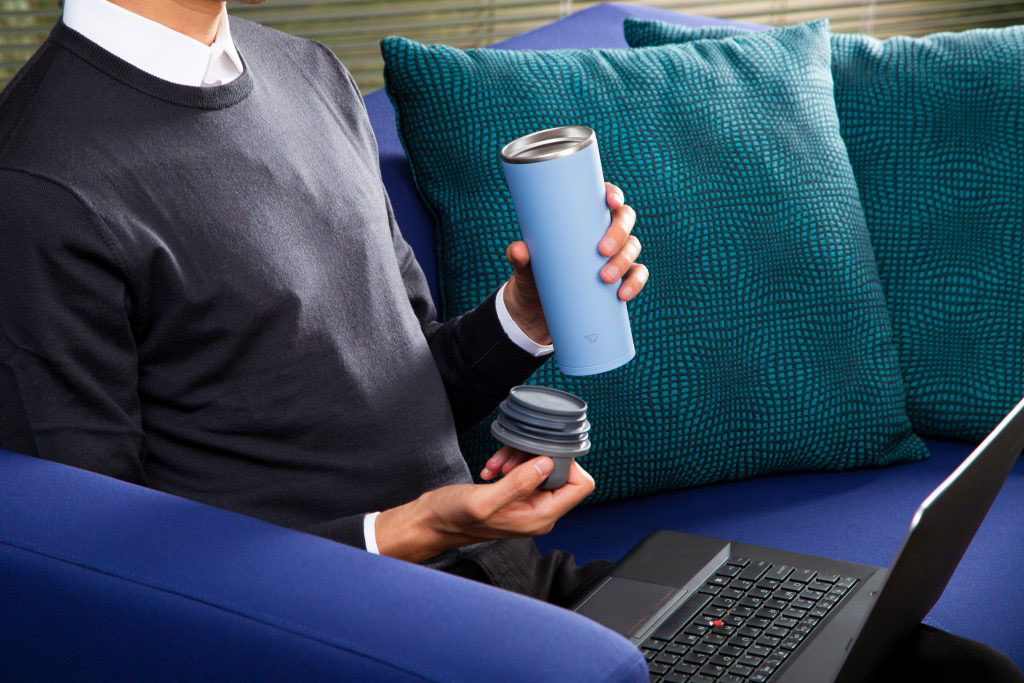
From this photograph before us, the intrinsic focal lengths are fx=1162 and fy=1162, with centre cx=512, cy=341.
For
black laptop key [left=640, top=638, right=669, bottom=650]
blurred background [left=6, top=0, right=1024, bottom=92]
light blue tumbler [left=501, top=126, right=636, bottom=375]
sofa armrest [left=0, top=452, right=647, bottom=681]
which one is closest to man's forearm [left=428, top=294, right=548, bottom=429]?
light blue tumbler [left=501, top=126, right=636, bottom=375]

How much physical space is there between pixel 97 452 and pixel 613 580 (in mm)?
553

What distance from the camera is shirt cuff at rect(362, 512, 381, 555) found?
999 millimetres

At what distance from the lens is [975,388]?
160 centimetres

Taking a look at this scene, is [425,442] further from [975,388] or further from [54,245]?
[975,388]

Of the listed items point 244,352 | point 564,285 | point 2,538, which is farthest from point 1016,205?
point 2,538

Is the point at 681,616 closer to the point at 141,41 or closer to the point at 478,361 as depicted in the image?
the point at 478,361

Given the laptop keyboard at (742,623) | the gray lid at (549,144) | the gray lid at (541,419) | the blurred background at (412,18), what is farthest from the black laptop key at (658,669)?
the blurred background at (412,18)

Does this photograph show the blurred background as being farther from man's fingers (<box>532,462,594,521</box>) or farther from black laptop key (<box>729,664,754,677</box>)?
black laptop key (<box>729,664,754,677</box>)

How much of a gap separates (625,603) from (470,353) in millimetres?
320

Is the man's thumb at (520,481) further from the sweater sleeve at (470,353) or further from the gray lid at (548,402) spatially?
the sweater sleeve at (470,353)

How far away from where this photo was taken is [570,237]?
100 cm

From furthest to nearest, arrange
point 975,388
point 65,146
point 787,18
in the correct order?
point 787,18 → point 975,388 → point 65,146

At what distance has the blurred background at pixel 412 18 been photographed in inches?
108

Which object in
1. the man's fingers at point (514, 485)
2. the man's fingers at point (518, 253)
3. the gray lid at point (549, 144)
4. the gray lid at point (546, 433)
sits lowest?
the man's fingers at point (514, 485)
